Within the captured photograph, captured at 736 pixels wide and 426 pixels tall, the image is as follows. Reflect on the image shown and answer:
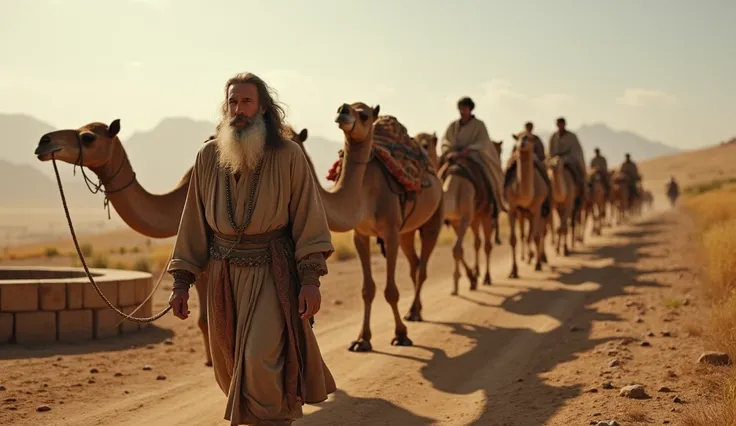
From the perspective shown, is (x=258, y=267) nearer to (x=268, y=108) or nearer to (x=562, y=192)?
(x=268, y=108)

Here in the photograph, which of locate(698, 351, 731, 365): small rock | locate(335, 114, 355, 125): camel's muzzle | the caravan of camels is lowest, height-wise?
locate(698, 351, 731, 365): small rock

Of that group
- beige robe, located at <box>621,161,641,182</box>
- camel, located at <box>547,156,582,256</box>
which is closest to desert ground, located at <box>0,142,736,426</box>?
camel, located at <box>547,156,582,256</box>

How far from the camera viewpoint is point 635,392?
6.40m

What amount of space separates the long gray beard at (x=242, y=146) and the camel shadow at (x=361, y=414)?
237cm

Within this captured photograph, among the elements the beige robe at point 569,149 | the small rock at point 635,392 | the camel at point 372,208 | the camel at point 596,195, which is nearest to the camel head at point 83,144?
the camel at point 372,208

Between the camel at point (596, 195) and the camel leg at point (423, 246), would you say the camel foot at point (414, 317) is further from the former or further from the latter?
the camel at point (596, 195)

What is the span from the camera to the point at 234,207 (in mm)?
4980

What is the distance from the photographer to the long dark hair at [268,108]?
5051 millimetres

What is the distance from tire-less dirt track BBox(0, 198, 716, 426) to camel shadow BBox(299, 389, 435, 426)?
16mm

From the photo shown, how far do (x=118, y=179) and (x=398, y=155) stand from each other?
3.42 m

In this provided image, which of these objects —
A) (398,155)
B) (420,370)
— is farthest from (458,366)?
(398,155)

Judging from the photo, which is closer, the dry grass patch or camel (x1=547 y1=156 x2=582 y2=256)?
the dry grass patch

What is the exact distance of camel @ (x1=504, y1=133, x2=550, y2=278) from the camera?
51.1 feet

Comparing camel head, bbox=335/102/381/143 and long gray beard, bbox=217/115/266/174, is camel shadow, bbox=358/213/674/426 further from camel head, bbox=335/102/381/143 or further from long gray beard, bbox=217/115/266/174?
long gray beard, bbox=217/115/266/174
